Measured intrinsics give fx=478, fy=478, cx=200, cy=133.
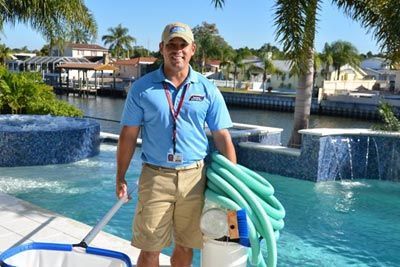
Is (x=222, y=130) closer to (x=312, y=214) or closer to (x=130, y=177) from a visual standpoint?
(x=312, y=214)

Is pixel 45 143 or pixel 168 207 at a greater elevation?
pixel 168 207

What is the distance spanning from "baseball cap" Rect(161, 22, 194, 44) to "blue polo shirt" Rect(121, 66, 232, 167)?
0.21 meters

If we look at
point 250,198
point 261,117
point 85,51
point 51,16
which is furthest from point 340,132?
point 85,51

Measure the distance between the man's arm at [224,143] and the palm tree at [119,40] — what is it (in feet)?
255

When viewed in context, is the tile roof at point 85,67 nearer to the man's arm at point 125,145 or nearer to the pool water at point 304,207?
the pool water at point 304,207

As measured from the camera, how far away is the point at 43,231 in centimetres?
459

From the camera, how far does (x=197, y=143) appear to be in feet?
9.68

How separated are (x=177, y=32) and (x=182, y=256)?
1437mm

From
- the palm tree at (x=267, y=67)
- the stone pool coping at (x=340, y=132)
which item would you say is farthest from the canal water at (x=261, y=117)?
the stone pool coping at (x=340, y=132)

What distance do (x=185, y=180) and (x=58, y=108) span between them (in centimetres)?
1053

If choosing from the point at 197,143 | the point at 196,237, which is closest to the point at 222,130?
the point at 197,143

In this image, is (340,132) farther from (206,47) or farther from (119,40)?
(119,40)

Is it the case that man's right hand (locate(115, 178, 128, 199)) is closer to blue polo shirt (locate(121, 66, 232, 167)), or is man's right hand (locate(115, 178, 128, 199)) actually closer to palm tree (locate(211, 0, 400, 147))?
blue polo shirt (locate(121, 66, 232, 167))

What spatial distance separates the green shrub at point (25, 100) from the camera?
12758mm
